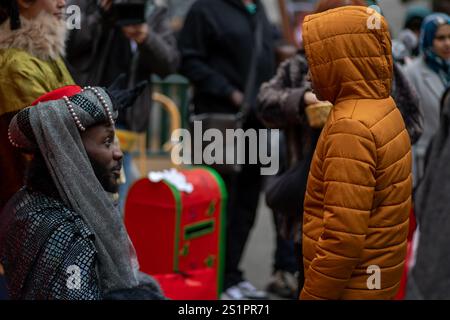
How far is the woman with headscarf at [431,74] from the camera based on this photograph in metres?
5.83

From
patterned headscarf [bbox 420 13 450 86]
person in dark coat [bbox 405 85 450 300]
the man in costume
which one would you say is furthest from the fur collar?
patterned headscarf [bbox 420 13 450 86]

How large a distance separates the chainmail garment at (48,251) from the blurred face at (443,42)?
3.47m

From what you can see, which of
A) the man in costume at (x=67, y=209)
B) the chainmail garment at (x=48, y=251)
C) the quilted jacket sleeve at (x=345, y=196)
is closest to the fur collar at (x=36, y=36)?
the man in costume at (x=67, y=209)

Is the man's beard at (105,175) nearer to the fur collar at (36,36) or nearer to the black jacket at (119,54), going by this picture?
the fur collar at (36,36)


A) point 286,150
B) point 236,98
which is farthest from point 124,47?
point 286,150

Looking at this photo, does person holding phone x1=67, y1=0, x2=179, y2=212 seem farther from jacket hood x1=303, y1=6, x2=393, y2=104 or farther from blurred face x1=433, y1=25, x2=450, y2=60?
blurred face x1=433, y1=25, x2=450, y2=60

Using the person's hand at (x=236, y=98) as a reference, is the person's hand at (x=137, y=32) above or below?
above

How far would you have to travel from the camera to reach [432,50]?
6.01m

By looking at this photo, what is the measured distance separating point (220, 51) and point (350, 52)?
9.68 ft

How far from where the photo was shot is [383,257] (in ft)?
11.2

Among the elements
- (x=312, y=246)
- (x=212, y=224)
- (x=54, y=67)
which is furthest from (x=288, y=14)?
(x=312, y=246)

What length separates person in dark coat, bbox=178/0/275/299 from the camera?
6.06 meters
